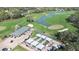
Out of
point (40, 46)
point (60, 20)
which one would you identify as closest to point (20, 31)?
point (40, 46)

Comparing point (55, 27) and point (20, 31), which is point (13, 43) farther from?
point (55, 27)

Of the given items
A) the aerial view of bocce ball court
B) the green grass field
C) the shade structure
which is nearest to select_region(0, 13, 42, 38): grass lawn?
the aerial view of bocce ball court

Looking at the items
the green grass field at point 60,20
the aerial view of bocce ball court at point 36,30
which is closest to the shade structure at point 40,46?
the aerial view of bocce ball court at point 36,30

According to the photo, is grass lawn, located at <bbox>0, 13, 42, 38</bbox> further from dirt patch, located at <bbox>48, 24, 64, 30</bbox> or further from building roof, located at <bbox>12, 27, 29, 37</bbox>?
dirt patch, located at <bbox>48, 24, 64, 30</bbox>

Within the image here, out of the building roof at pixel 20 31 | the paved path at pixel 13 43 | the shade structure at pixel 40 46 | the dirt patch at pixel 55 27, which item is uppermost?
the dirt patch at pixel 55 27

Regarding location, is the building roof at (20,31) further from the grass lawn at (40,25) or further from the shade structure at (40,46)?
the shade structure at (40,46)

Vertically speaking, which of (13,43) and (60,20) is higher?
(60,20)

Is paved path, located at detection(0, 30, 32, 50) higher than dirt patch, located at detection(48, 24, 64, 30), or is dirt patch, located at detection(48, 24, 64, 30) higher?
dirt patch, located at detection(48, 24, 64, 30)

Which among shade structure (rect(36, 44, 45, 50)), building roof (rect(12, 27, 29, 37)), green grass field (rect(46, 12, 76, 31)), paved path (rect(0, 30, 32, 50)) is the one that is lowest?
shade structure (rect(36, 44, 45, 50))
